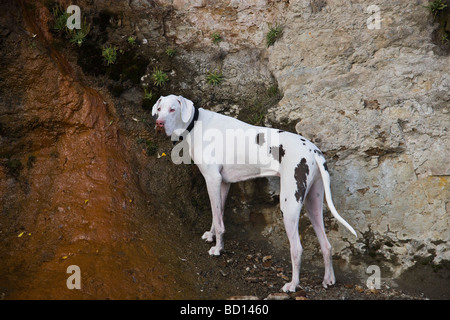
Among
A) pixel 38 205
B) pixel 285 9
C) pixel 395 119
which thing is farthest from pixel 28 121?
pixel 395 119

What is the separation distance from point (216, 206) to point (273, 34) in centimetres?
350

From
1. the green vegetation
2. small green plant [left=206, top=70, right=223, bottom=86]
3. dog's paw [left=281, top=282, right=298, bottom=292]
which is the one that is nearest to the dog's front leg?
dog's paw [left=281, top=282, right=298, bottom=292]

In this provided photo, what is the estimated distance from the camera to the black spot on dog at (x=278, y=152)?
603 centimetres

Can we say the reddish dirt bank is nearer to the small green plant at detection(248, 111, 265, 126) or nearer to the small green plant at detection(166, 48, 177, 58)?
the small green plant at detection(166, 48, 177, 58)

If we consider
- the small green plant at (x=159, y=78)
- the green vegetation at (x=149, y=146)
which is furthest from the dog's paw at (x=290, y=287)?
the small green plant at (x=159, y=78)

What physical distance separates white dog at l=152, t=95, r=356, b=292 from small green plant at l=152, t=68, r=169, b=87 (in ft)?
4.91

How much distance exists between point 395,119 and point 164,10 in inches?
189

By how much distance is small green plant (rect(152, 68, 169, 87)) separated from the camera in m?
7.79

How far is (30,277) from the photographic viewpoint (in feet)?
17.9

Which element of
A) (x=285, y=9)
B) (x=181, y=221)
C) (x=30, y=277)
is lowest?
(x=30, y=277)

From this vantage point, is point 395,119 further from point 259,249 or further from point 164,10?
point 164,10

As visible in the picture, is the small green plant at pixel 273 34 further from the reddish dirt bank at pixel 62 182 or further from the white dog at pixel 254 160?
the reddish dirt bank at pixel 62 182

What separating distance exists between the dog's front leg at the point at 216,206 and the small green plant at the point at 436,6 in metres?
4.32
